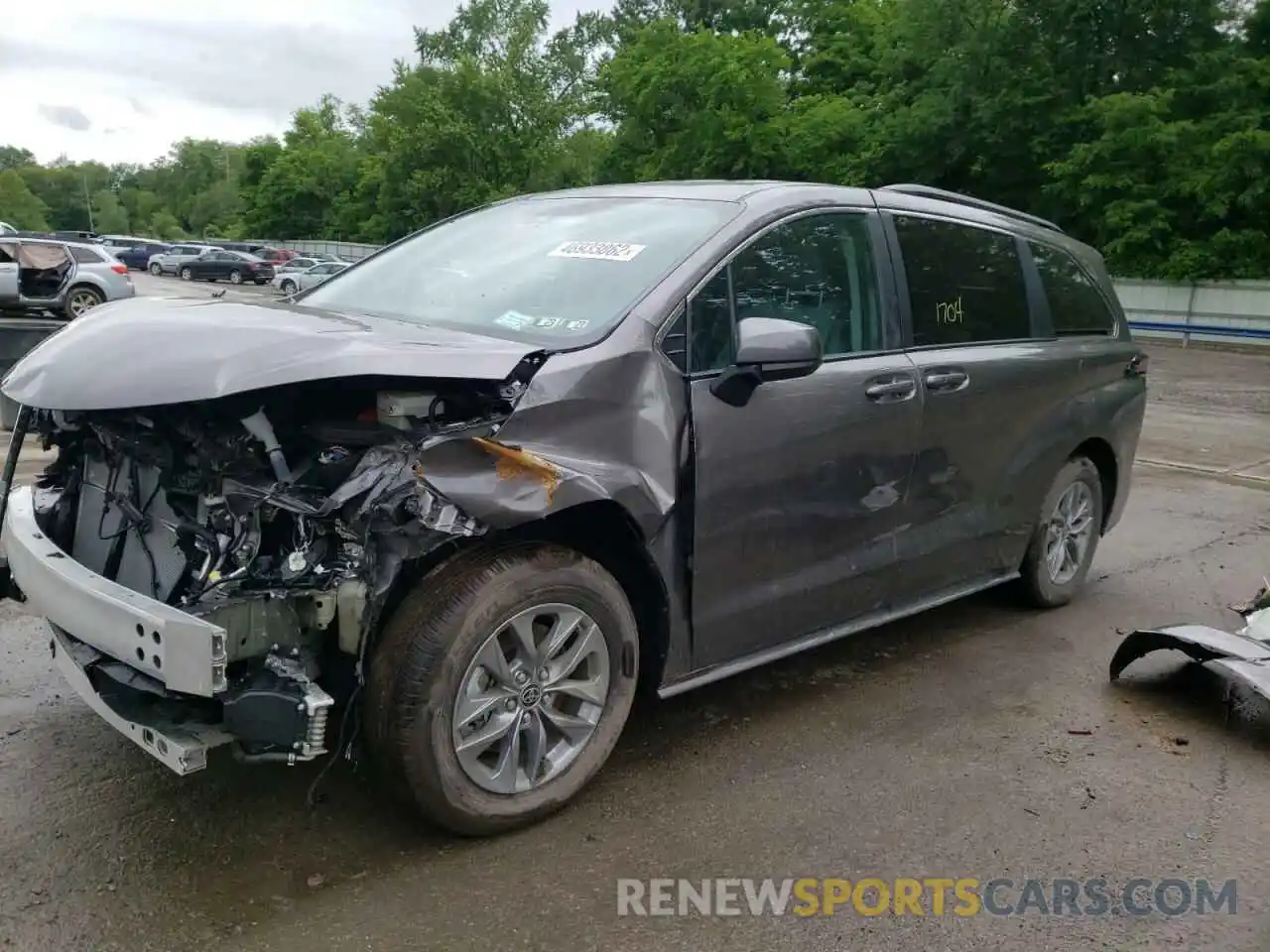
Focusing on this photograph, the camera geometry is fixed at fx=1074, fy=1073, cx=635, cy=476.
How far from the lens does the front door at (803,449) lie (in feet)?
11.0

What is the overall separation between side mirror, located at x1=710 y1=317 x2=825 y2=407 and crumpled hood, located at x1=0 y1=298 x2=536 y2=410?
0.65m

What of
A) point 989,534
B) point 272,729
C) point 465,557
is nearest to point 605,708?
point 465,557

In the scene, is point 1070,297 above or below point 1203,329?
above

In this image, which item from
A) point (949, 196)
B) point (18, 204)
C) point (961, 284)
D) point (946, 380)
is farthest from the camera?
point (18, 204)

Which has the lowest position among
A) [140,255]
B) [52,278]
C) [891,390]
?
[891,390]

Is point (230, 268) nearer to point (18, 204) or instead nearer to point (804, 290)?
point (804, 290)

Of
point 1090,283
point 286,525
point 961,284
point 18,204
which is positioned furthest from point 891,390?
point 18,204

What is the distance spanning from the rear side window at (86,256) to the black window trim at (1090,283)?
1991 centimetres

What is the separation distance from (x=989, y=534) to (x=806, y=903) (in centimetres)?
223

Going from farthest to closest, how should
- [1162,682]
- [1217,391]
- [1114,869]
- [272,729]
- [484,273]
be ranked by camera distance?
[1217,391] → [1162,682] → [484,273] → [1114,869] → [272,729]

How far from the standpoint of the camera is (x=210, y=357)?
2719 mm

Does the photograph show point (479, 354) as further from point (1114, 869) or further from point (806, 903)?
point (1114, 869)

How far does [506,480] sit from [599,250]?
3.77ft

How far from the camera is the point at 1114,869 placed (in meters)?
3.07
